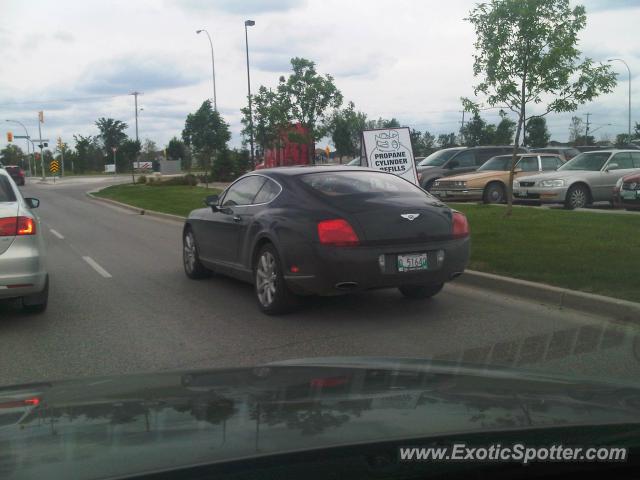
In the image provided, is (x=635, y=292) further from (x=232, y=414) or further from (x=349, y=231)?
(x=232, y=414)

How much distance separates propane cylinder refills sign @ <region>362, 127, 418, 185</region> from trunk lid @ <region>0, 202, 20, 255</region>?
8.11 metres

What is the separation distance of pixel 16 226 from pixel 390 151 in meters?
8.64

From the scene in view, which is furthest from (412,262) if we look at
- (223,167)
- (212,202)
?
(223,167)

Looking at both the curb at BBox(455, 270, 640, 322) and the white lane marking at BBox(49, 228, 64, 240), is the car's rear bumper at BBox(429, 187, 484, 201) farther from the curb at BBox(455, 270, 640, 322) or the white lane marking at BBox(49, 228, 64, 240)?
the curb at BBox(455, 270, 640, 322)

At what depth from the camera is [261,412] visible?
2.47 metres

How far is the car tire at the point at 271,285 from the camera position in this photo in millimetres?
7195

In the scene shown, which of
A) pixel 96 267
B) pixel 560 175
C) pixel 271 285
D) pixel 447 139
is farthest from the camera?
pixel 447 139

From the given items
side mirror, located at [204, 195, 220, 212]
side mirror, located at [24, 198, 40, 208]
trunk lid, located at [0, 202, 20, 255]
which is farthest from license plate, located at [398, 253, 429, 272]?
side mirror, located at [24, 198, 40, 208]

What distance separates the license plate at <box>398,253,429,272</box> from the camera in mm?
6863

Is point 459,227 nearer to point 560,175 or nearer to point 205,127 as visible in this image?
point 560,175

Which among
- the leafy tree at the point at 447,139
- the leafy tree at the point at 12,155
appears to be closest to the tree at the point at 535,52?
the leafy tree at the point at 447,139

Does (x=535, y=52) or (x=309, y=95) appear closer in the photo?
(x=535, y=52)

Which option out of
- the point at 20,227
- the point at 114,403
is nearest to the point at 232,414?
the point at 114,403

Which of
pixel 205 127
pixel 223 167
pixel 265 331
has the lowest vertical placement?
pixel 265 331
